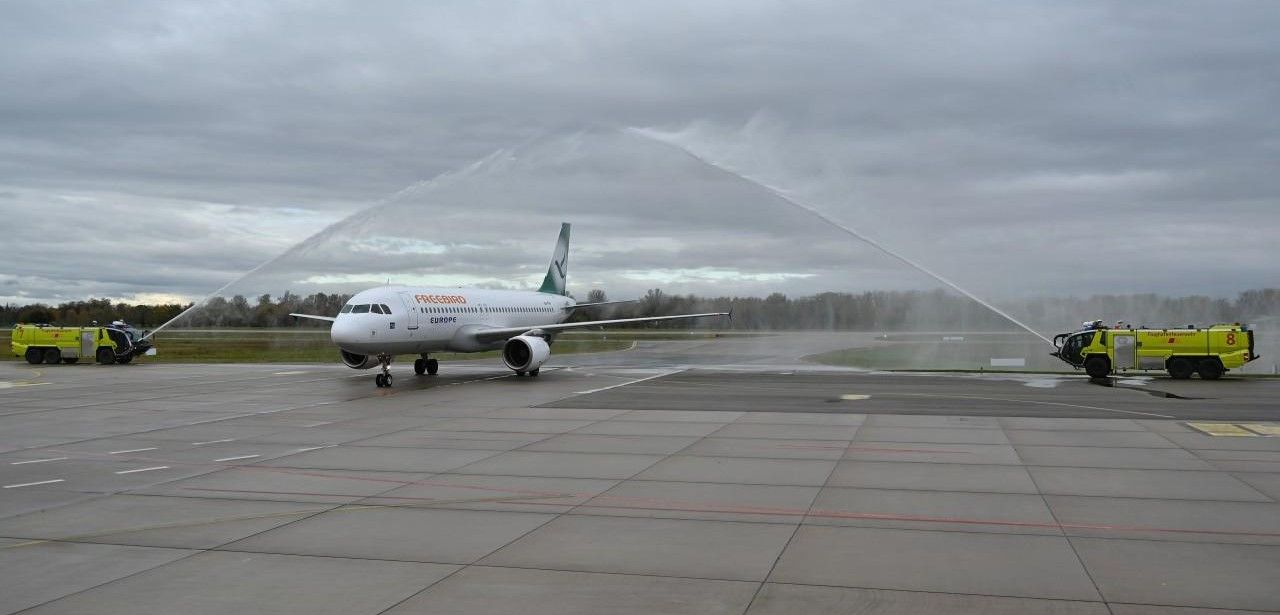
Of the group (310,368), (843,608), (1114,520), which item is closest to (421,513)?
(843,608)

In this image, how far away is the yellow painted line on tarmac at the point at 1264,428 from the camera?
22141 mm

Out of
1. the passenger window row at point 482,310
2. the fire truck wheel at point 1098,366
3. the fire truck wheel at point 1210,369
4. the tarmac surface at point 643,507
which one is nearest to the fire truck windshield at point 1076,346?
the fire truck wheel at point 1098,366

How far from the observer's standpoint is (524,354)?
4103 cm

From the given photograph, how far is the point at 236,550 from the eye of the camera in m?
11.4

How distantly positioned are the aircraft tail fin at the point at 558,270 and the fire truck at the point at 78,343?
2278 cm

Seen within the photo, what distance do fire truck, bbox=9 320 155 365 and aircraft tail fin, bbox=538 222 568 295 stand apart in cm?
2278

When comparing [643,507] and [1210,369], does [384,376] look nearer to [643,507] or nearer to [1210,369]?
[643,507]

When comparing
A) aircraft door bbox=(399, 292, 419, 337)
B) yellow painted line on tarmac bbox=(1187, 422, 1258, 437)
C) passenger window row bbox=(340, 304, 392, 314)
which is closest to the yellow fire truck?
yellow painted line on tarmac bbox=(1187, 422, 1258, 437)

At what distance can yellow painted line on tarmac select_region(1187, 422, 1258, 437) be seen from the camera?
72.1 feet

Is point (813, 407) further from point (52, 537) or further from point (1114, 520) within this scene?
point (52, 537)

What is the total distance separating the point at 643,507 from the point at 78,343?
167ft

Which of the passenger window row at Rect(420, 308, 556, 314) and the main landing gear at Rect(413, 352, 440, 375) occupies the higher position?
the passenger window row at Rect(420, 308, 556, 314)

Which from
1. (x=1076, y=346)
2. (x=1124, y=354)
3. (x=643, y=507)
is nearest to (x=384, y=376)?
(x=643, y=507)

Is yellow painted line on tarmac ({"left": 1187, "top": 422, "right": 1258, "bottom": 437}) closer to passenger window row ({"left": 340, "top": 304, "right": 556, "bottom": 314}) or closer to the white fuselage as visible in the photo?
the white fuselage
